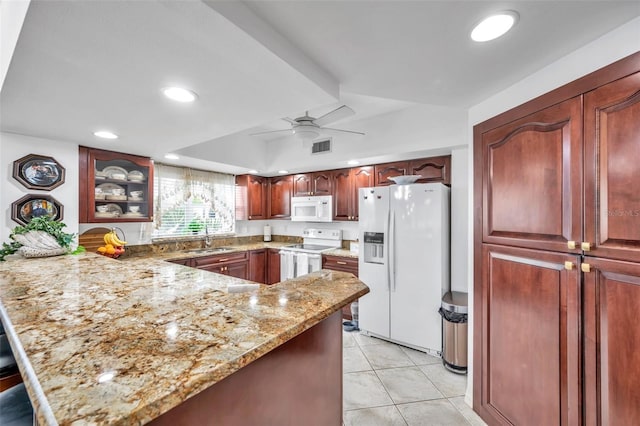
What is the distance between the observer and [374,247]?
321 centimetres

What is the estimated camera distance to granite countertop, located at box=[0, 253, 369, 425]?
52 cm

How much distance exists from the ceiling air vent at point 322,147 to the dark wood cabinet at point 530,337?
246 centimetres

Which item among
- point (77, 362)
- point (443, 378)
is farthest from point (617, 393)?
point (77, 362)

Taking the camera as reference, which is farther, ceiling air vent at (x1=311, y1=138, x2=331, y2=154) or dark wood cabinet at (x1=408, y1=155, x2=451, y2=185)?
ceiling air vent at (x1=311, y1=138, x2=331, y2=154)

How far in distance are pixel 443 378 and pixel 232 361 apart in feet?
7.98

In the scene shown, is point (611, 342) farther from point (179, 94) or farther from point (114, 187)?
point (114, 187)

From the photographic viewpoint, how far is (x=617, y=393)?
1.15 metres

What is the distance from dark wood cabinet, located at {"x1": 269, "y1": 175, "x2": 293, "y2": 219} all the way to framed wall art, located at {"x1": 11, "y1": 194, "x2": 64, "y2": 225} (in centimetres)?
272

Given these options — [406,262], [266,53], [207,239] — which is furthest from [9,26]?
[207,239]

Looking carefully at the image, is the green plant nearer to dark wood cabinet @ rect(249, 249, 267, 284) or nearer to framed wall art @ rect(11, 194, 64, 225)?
framed wall art @ rect(11, 194, 64, 225)

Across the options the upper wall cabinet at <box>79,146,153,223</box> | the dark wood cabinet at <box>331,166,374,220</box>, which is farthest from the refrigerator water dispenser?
the upper wall cabinet at <box>79,146,153,223</box>

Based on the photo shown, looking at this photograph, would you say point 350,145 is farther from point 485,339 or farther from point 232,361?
point 232,361

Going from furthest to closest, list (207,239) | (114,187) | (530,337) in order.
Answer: (207,239)
(114,187)
(530,337)

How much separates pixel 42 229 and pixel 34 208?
30 cm
